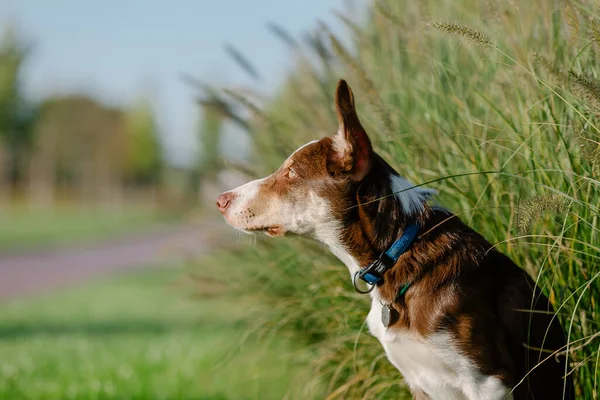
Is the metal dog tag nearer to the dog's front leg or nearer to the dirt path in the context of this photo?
the dog's front leg

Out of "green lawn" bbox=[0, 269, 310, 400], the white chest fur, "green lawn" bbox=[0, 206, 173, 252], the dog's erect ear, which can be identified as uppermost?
the dog's erect ear

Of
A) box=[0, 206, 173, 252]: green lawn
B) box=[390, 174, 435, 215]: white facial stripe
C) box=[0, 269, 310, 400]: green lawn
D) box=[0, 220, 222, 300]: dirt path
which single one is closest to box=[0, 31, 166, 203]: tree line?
box=[0, 206, 173, 252]: green lawn

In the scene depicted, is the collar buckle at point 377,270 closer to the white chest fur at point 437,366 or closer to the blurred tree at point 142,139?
the white chest fur at point 437,366

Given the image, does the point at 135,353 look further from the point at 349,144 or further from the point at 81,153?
the point at 81,153

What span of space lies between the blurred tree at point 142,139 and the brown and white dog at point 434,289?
171 feet

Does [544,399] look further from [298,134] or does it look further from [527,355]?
[298,134]

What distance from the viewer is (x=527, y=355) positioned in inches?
108

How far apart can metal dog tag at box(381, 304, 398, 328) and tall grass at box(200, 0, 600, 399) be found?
0.48 metres

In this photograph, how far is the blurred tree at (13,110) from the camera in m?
34.6

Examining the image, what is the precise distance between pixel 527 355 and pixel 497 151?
3.26ft

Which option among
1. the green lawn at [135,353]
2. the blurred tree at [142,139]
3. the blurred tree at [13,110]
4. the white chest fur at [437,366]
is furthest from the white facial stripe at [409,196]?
the blurred tree at [142,139]

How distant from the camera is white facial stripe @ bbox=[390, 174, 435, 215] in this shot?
2.88m

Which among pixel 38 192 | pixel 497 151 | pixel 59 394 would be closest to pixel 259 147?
pixel 59 394

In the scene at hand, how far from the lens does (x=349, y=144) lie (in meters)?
2.93
